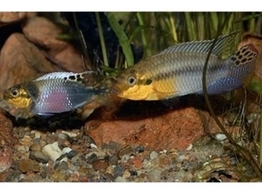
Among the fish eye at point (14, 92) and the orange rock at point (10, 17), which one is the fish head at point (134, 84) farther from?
the orange rock at point (10, 17)

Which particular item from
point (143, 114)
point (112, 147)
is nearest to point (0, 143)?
point (112, 147)

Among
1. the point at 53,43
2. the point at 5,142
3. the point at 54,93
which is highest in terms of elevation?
the point at 54,93

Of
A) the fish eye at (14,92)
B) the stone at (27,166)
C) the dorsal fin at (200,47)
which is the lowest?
the stone at (27,166)

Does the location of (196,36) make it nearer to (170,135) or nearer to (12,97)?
(170,135)

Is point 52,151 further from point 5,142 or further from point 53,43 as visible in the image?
point 53,43

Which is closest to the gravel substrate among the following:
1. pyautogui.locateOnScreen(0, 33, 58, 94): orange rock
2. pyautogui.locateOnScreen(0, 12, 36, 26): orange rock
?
pyautogui.locateOnScreen(0, 33, 58, 94): orange rock

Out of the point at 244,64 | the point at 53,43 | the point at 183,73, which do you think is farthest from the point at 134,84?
the point at 53,43

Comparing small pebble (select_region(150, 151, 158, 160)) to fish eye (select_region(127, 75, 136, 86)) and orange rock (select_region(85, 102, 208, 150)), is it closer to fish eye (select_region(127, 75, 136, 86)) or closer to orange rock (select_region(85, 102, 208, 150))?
orange rock (select_region(85, 102, 208, 150))

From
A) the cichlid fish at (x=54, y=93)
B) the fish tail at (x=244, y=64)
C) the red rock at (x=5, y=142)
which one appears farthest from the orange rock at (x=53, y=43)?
the fish tail at (x=244, y=64)
